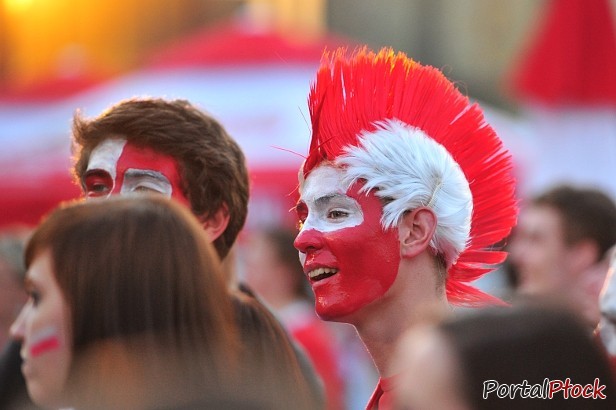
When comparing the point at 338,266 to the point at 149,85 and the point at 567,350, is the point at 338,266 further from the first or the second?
the point at 149,85

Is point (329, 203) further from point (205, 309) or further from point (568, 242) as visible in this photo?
point (568, 242)

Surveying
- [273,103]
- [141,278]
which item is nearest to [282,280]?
[273,103]

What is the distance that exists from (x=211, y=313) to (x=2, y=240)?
2.86 meters

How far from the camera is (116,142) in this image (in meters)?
3.40

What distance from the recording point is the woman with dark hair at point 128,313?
2211 millimetres

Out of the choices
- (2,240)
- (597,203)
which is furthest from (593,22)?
(2,240)

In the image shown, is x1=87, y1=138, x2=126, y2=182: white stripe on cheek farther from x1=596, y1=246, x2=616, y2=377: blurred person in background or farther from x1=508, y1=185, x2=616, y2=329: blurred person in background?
x1=508, y1=185, x2=616, y2=329: blurred person in background

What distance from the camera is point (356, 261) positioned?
284 cm

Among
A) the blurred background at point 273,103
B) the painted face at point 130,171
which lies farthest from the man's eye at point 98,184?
the blurred background at point 273,103

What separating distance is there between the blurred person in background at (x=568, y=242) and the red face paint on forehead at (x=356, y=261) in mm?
1988

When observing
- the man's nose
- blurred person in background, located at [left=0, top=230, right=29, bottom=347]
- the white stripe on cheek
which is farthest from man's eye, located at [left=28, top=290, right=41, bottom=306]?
blurred person in background, located at [left=0, top=230, right=29, bottom=347]

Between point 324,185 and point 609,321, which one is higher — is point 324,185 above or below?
above

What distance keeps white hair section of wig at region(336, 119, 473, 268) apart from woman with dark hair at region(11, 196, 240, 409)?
0.62 meters

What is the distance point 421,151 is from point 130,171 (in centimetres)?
92
